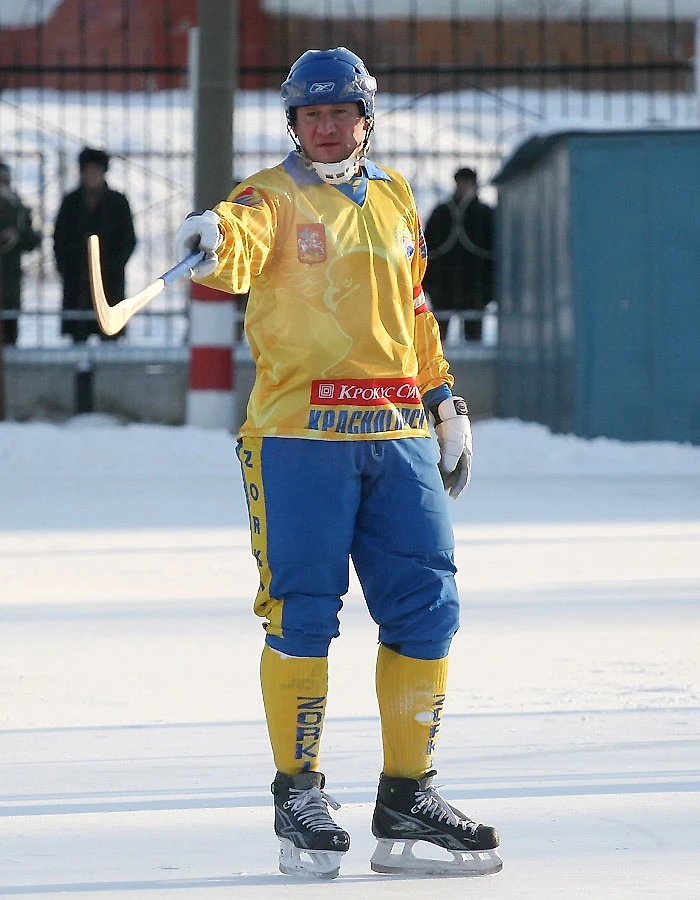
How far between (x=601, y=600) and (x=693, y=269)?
536cm

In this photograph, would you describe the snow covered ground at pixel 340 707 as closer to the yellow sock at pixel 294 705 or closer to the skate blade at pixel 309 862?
the skate blade at pixel 309 862

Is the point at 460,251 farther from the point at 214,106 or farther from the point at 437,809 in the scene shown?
the point at 437,809

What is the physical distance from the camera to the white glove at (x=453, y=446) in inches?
144

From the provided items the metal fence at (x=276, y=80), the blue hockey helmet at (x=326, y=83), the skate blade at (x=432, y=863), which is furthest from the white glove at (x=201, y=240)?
the metal fence at (x=276, y=80)

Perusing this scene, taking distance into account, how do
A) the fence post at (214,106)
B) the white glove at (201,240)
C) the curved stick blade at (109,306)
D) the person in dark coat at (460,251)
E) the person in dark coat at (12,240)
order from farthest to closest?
the person in dark coat at (460,251) → the person in dark coat at (12,240) → the fence post at (214,106) → the white glove at (201,240) → the curved stick blade at (109,306)

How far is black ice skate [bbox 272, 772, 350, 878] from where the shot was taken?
327 cm

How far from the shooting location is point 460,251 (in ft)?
45.5

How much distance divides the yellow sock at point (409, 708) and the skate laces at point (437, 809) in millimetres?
47

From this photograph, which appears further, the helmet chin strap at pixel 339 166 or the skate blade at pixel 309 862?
the helmet chin strap at pixel 339 166

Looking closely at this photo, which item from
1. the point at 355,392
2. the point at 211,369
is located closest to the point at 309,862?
the point at 355,392

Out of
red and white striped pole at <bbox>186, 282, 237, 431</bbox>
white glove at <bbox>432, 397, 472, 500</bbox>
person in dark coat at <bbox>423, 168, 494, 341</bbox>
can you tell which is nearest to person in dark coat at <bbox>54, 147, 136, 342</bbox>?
red and white striped pole at <bbox>186, 282, 237, 431</bbox>

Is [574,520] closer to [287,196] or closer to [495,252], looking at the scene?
[287,196]

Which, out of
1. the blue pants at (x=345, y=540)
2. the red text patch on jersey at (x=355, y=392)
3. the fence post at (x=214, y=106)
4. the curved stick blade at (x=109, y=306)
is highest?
the fence post at (x=214, y=106)

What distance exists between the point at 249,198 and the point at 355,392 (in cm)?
39
